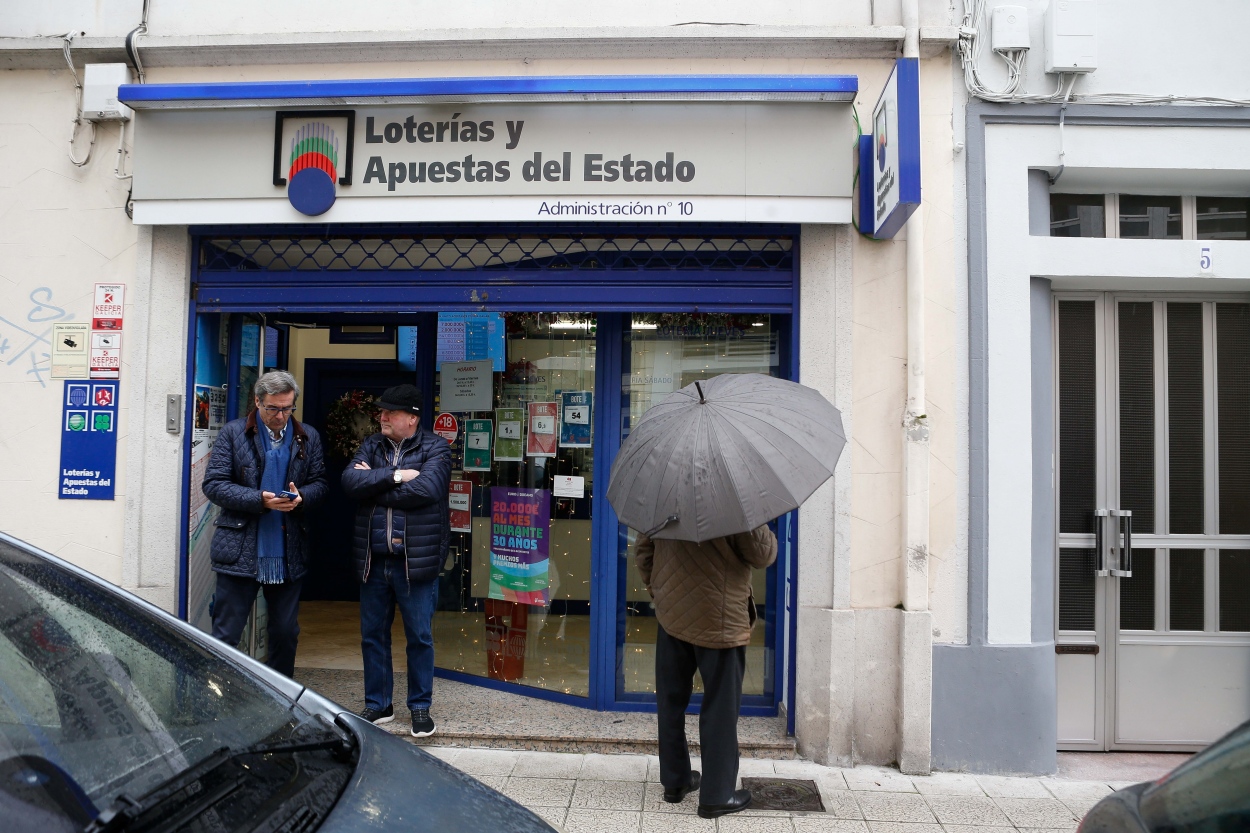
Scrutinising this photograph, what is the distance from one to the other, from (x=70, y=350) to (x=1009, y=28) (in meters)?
5.68

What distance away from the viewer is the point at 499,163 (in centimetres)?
461

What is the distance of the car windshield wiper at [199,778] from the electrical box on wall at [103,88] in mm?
4437

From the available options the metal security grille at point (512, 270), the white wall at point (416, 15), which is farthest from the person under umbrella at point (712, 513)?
the white wall at point (416, 15)

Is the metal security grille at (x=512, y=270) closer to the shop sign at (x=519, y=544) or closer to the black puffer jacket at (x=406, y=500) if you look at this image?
the black puffer jacket at (x=406, y=500)

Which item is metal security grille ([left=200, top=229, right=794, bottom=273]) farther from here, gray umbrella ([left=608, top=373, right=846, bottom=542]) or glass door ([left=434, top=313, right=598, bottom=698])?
gray umbrella ([left=608, top=373, right=846, bottom=542])

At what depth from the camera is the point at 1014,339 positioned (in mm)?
4434

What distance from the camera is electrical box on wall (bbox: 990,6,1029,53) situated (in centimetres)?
441

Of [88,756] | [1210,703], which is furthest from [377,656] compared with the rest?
[1210,703]

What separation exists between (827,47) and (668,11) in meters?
0.94

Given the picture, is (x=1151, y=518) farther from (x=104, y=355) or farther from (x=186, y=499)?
(x=104, y=355)

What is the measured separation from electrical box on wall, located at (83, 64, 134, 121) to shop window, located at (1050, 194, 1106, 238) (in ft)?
18.1

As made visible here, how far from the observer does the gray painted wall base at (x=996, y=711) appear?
4.33 meters

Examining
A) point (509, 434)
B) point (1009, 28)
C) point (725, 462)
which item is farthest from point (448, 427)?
point (1009, 28)

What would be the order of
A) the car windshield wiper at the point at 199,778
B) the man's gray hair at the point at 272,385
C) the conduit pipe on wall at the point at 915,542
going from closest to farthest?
the car windshield wiper at the point at 199,778 → the conduit pipe on wall at the point at 915,542 → the man's gray hair at the point at 272,385
